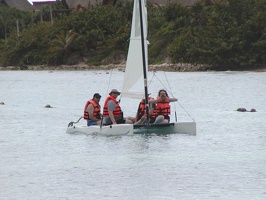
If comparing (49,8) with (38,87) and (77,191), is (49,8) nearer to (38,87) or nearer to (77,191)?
(38,87)

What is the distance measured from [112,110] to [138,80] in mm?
1804

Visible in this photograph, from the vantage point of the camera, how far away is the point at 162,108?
2883cm

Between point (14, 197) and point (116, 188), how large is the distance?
8.11 feet

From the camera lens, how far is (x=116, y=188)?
22.0m

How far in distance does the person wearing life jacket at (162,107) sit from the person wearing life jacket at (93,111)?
1940 millimetres

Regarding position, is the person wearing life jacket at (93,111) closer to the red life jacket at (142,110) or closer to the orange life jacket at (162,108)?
the red life jacket at (142,110)

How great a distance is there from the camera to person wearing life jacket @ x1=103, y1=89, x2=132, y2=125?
28.9 meters

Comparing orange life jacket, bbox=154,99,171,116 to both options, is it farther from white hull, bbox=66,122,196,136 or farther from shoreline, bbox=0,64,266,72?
shoreline, bbox=0,64,266,72

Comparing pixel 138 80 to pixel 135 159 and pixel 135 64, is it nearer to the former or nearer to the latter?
pixel 135 64

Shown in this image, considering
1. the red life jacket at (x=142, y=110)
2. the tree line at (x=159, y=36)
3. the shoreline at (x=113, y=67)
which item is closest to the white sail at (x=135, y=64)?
the red life jacket at (x=142, y=110)

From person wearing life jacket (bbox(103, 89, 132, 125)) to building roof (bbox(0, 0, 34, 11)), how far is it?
4903 inches

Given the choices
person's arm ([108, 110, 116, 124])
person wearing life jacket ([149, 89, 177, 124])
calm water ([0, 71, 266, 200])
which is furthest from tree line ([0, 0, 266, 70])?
person wearing life jacket ([149, 89, 177, 124])

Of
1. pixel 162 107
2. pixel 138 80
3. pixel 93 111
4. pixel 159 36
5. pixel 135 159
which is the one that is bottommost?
pixel 135 159

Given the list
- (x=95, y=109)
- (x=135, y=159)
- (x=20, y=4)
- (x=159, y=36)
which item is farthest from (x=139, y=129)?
(x=20, y=4)
